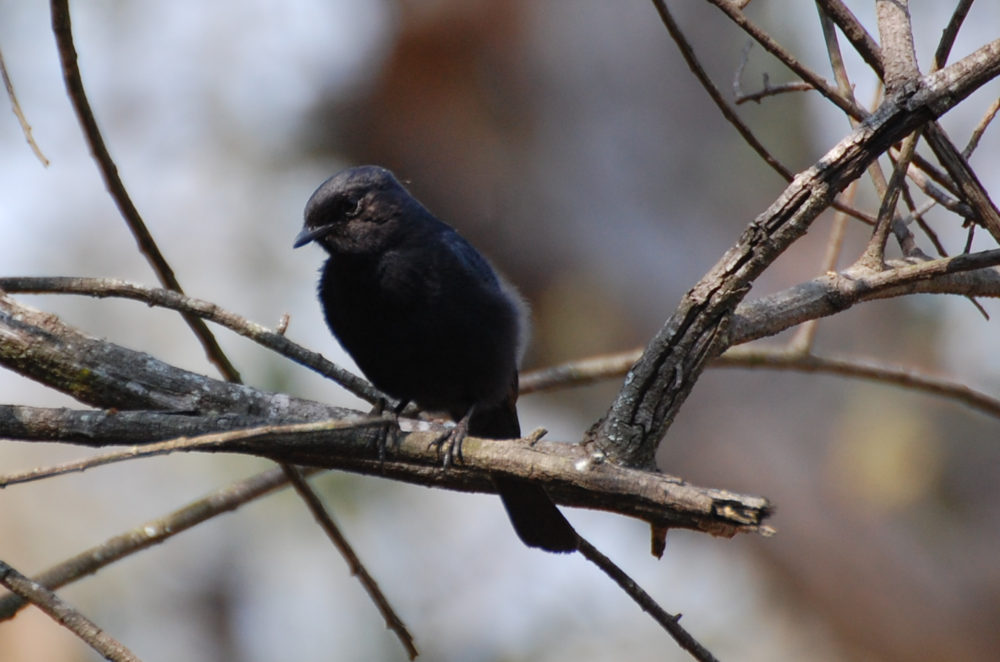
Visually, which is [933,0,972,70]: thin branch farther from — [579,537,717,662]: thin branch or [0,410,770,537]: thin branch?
[579,537,717,662]: thin branch

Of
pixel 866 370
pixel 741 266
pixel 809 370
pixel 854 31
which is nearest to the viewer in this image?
pixel 741 266

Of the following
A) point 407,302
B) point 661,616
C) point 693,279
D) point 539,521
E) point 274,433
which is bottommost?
point 661,616

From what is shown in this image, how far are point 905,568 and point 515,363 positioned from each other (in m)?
5.81

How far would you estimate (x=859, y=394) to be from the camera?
916 centimetres

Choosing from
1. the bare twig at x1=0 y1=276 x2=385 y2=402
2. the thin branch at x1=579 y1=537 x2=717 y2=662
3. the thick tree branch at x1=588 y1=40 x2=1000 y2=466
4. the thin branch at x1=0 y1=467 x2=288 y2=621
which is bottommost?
the thin branch at x1=579 y1=537 x2=717 y2=662

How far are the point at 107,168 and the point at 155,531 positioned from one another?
4.37 feet

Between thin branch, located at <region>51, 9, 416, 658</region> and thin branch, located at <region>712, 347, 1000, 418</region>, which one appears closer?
thin branch, located at <region>51, 9, 416, 658</region>

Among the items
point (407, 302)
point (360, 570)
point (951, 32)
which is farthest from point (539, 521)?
point (951, 32)

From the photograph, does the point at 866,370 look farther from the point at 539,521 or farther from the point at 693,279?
the point at 693,279

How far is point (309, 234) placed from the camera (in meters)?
3.93

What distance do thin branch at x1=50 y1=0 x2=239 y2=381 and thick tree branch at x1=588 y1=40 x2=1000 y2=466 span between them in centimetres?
150

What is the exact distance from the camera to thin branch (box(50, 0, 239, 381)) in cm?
295

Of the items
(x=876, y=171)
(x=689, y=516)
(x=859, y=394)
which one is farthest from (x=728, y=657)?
(x=689, y=516)

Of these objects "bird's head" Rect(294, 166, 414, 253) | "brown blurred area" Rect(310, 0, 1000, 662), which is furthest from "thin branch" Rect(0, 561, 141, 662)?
"brown blurred area" Rect(310, 0, 1000, 662)
